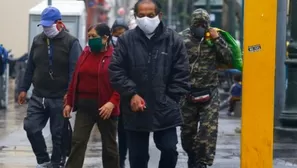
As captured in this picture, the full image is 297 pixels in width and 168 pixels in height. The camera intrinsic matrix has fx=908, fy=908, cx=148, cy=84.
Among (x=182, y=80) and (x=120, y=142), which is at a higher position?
(x=182, y=80)

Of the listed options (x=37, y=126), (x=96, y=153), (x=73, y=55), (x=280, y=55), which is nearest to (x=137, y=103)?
(x=73, y=55)

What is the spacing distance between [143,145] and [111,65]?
Result: 30.5 inches

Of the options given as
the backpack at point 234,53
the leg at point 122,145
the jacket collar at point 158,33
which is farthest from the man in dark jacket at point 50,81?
the jacket collar at point 158,33

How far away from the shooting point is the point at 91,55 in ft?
30.4

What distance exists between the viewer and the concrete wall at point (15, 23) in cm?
3562

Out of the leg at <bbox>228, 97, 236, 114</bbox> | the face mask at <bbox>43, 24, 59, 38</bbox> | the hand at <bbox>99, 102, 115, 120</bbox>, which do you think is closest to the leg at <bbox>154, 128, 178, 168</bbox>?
the hand at <bbox>99, 102, 115, 120</bbox>

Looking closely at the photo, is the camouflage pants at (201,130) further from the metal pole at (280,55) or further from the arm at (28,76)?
the metal pole at (280,55)

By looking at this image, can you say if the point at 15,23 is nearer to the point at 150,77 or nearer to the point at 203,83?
the point at 203,83

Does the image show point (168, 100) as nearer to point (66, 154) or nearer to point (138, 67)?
point (138, 67)

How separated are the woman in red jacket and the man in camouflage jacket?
1.17 metres

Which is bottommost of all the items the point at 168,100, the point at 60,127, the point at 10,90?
the point at 10,90

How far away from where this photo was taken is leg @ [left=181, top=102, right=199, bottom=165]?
10211 mm

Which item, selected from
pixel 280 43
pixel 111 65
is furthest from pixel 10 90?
→ pixel 111 65

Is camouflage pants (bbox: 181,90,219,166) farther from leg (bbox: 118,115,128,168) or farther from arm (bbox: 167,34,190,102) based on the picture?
arm (bbox: 167,34,190,102)
